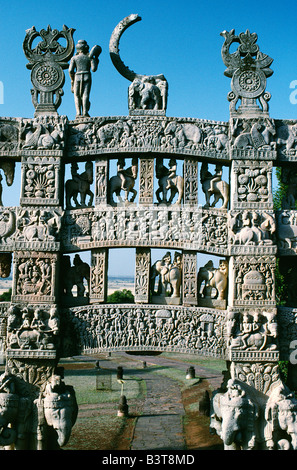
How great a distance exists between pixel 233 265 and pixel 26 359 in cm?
369

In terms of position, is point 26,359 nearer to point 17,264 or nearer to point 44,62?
point 17,264

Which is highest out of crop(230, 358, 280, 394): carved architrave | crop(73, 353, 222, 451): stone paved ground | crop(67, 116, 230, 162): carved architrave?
crop(67, 116, 230, 162): carved architrave

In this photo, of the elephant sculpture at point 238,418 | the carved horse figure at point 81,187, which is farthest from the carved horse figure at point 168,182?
the elephant sculpture at point 238,418

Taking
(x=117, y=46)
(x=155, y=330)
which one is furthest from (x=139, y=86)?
(x=155, y=330)

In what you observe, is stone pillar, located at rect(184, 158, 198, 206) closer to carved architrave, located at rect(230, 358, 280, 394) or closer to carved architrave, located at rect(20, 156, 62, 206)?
carved architrave, located at rect(20, 156, 62, 206)

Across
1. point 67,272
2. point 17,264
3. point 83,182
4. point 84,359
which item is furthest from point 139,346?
point 84,359

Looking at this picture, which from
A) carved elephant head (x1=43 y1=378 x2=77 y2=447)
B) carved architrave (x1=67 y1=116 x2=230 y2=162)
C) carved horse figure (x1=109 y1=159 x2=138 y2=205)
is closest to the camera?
carved elephant head (x1=43 y1=378 x2=77 y2=447)

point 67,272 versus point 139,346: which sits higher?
point 67,272

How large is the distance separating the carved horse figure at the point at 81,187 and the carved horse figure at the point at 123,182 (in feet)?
1.24

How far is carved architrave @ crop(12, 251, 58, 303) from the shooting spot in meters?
7.81

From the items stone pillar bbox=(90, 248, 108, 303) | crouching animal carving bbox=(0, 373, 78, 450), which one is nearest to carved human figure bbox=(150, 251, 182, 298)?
stone pillar bbox=(90, 248, 108, 303)

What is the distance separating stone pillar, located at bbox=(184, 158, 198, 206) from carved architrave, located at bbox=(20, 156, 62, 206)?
2.13 metres

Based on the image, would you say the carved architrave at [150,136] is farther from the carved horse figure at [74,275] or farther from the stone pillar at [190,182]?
the carved horse figure at [74,275]
